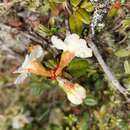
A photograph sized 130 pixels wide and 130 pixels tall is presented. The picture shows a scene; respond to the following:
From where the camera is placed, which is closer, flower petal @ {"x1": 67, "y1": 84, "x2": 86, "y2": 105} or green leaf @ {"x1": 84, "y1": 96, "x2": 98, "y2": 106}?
flower petal @ {"x1": 67, "y1": 84, "x2": 86, "y2": 105}

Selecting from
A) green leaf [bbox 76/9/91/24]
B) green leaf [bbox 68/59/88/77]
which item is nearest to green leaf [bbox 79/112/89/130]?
green leaf [bbox 68/59/88/77]

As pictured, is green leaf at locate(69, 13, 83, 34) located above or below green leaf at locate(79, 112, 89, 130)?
above

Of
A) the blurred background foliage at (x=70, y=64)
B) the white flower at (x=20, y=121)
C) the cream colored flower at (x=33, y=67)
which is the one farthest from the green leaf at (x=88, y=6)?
the white flower at (x=20, y=121)

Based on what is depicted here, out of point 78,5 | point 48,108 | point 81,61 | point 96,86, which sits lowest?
point 48,108

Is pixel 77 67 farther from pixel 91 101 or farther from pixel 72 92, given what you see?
pixel 91 101

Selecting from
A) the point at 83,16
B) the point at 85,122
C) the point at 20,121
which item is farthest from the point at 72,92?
the point at 20,121

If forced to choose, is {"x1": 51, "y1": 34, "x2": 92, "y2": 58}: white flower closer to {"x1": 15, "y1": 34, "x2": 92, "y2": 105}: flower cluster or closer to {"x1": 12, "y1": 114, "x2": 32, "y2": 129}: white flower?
{"x1": 15, "y1": 34, "x2": 92, "y2": 105}: flower cluster

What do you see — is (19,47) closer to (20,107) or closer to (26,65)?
(20,107)

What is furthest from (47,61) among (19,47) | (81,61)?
(19,47)
